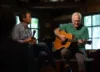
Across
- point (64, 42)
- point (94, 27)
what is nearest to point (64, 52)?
point (64, 42)

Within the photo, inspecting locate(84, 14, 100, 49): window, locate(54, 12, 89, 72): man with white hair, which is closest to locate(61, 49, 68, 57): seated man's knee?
locate(54, 12, 89, 72): man with white hair

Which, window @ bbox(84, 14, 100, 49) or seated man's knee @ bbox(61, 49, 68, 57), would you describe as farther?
window @ bbox(84, 14, 100, 49)

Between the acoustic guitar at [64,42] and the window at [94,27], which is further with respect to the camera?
the window at [94,27]

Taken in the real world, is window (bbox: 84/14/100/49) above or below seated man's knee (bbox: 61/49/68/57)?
Answer: above

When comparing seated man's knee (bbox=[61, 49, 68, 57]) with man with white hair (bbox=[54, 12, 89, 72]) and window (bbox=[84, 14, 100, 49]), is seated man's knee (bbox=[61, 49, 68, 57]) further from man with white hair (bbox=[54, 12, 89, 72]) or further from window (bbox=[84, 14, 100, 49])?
window (bbox=[84, 14, 100, 49])

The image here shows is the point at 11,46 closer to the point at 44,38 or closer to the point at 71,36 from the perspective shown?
the point at 71,36

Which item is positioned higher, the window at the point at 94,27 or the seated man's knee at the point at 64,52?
the window at the point at 94,27

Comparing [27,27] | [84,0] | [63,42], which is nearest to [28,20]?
[27,27]

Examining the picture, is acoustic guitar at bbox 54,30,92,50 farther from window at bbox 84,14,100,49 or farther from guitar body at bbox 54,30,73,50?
window at bbox 84,14,100,49

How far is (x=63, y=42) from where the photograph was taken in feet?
3.97

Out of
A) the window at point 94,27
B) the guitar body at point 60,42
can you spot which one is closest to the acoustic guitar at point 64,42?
the guitar body at point 60,42

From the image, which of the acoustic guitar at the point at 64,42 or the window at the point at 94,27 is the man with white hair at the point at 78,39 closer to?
the acoustic guitar at the point at 64,42

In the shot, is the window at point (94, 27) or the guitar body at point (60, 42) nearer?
the guitar body at point (60, 42)

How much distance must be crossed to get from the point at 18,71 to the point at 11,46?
1.5 inches
